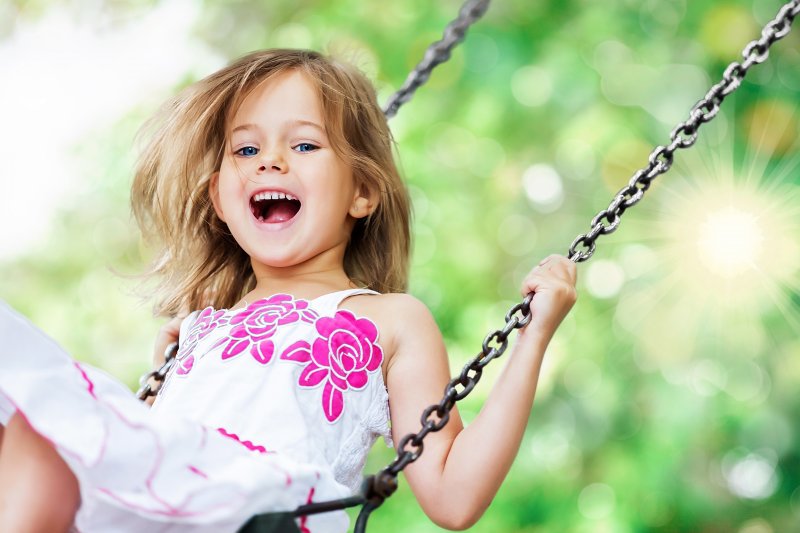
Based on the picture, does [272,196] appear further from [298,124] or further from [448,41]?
[448,41]

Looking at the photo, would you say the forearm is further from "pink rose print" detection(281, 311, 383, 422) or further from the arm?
"pink rose print" detection(281, 311, 383, 422)

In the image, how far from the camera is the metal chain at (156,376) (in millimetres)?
1172

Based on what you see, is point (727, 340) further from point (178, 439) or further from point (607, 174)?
point (178, 439)

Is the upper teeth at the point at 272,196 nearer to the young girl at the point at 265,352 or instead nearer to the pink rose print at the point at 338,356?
the young girl at the point at 265,352

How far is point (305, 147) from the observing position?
1.12 metres

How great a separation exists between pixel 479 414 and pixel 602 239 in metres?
1.95

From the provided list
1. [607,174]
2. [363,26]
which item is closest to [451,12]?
[363,26]

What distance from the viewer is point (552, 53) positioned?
291 cm

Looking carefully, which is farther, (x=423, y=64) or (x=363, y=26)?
(x=363, y=26)

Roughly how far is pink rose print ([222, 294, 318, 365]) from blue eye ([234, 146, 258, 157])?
145 millimetres

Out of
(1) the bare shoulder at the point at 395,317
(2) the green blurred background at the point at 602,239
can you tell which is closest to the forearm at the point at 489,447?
(1) the bare shoulder at the point at 395,317

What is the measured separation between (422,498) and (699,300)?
196 cm

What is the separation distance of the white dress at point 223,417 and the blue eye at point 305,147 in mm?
145

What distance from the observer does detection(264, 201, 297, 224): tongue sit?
112 centimetres
